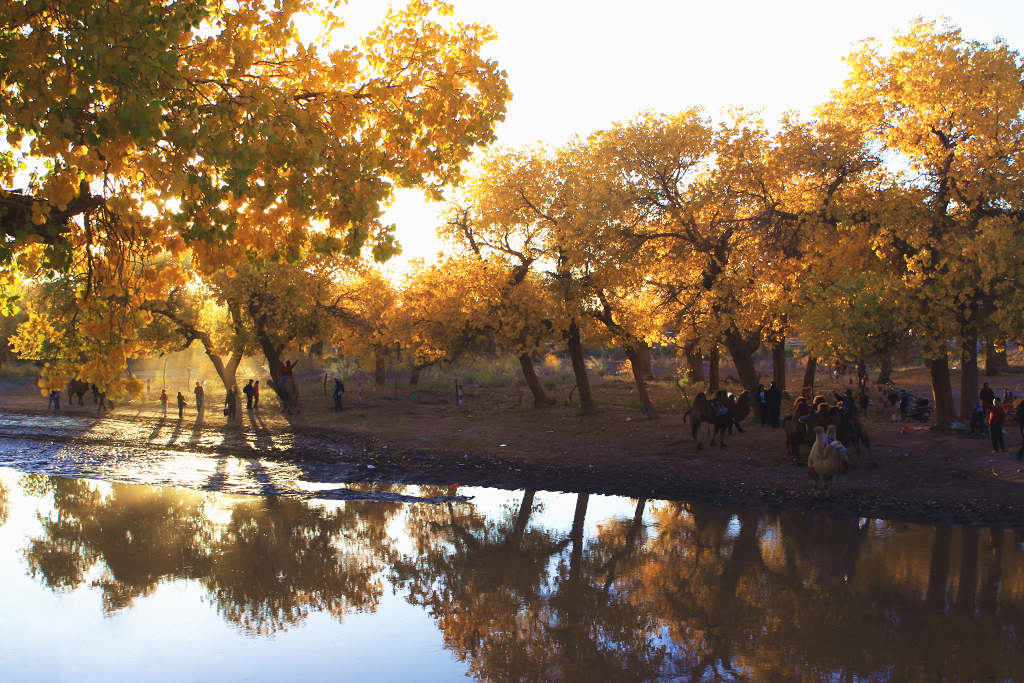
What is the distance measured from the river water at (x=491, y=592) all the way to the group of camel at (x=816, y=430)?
136cm

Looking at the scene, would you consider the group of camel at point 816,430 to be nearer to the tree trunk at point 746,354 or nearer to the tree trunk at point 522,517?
the tree trunk at point 746,354

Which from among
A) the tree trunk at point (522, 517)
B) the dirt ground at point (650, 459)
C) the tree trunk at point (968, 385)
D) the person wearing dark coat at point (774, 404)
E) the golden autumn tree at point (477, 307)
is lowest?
the tree trunk at point (522, 517)

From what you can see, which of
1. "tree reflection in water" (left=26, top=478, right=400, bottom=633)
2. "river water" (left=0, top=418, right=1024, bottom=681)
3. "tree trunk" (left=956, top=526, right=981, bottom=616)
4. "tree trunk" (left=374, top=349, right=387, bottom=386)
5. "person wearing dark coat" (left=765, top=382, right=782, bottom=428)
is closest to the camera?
"river water" (left=0, top=418, right=1024, bottom=681)

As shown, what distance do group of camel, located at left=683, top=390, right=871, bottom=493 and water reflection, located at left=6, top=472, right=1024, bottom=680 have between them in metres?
1.44

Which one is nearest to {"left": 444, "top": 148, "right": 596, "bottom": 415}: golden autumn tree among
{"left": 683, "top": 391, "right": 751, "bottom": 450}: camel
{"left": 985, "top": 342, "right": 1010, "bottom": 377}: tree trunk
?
{"left": 683, "top": 391, "right": 751, "bottom": 450}: camel

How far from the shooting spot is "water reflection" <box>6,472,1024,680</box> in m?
7.97

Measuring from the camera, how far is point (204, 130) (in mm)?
5898

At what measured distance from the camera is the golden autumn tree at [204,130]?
5.69 metres

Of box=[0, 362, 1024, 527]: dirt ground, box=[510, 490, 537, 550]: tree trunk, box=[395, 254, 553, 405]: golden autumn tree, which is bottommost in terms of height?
box=[510, 490, 537, 550]: tree trunk

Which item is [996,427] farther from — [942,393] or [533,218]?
[533,218]

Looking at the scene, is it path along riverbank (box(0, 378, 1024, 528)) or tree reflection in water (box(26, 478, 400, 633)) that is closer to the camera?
tree reflection in water (box(26, 478, 400, 633))

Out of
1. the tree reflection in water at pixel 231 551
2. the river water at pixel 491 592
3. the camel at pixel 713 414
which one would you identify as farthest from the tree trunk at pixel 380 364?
the river water at pixel 491 592

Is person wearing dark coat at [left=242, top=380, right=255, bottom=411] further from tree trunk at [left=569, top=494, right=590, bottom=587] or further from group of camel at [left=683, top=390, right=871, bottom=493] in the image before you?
tree trunk at [left=569, top=494, right=590, bottom=587]

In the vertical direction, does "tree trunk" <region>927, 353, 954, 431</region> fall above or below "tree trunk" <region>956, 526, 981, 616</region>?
above
